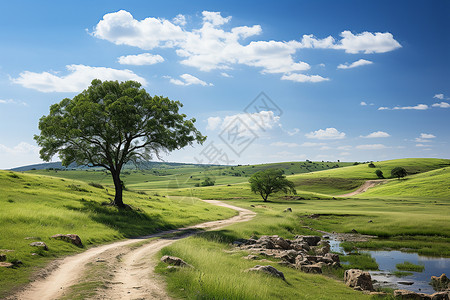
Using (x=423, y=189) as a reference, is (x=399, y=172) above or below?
above

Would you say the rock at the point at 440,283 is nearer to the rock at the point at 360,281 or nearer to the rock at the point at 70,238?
the rock at the point at 360,281

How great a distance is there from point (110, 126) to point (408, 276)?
34.6m

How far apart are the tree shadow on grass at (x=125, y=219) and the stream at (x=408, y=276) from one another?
20034 millimetres

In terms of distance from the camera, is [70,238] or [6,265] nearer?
[6,265]

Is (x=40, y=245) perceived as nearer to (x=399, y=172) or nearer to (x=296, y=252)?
(x=296, y=252)

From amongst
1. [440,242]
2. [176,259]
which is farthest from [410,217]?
[176,259]

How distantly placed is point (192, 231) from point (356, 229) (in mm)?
25672

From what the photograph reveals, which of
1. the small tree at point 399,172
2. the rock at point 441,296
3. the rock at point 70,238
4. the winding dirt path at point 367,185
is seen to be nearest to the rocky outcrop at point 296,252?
the rock at point 441,296

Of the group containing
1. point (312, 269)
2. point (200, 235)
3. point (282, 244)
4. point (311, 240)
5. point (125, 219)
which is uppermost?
point (125, 219)

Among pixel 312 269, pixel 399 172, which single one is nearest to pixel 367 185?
pixel 399 172

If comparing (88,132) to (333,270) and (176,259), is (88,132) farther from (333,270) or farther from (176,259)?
(333,270)

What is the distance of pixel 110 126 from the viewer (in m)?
37.8

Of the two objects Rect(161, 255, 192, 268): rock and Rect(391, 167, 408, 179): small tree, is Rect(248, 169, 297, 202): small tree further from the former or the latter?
Rect(161, 255, 192, 268): rock

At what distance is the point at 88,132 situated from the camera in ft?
123
